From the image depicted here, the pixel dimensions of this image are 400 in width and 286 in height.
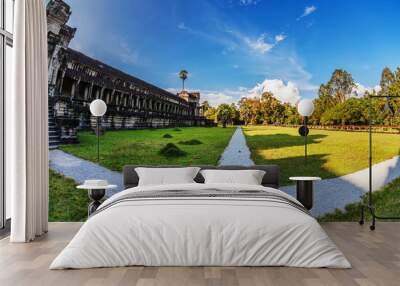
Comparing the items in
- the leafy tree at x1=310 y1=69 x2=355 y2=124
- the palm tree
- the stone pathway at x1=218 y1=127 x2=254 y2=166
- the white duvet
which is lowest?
the white duvet

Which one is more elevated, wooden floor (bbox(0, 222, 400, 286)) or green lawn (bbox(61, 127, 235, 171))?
green lawn (bbox(61, 127, 235, 171))

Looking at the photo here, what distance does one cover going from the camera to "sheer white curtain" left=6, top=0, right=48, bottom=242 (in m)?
4.76

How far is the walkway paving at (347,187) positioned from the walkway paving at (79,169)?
2592mm

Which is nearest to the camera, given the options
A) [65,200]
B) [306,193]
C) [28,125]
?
[28,125]

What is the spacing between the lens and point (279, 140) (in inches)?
272

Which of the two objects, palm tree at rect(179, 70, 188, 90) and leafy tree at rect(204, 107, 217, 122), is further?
leafy tree at rect(204, 107, 217, 122)

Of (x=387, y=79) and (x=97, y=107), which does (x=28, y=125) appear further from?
(x=387, y=79)

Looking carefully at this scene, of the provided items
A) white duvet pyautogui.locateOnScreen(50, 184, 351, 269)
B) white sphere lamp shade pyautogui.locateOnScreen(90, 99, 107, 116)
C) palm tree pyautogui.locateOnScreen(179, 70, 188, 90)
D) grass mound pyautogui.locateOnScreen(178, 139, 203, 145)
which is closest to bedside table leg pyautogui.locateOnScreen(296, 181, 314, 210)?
grass mound pyautogui.locateOnScreen(178, 139, 203, 145)

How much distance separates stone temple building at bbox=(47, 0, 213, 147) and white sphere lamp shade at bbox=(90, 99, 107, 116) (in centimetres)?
27

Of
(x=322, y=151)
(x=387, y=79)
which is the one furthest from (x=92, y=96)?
(x=387, y=79)

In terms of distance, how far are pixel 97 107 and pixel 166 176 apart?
1628 millimetres

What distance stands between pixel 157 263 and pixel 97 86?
381 centimetres

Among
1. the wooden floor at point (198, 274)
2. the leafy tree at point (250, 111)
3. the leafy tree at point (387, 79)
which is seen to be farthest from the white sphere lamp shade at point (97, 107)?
the leafy tree at point (387, 79)

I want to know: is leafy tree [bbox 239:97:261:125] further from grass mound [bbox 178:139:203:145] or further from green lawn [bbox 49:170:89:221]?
green lawn [bbox 49:170:89:221]
